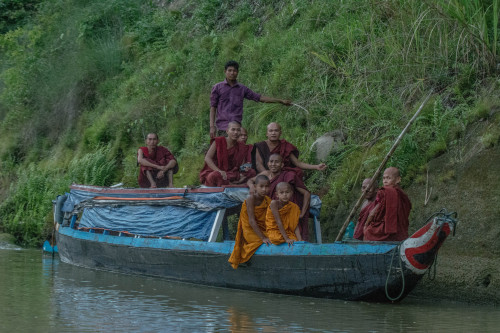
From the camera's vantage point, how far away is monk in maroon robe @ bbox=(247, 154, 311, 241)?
30.0 feet

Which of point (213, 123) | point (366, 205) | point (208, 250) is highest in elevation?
point (213, 123)

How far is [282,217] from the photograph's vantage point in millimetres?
8641

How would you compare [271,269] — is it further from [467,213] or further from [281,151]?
[467,213]

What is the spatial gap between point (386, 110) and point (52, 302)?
→ 543cm

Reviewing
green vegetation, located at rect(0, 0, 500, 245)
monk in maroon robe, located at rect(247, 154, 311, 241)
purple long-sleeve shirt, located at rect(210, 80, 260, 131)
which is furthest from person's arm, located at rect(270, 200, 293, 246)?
purple long-sleeve shirt, located at rect(210, 80, 260, 131)

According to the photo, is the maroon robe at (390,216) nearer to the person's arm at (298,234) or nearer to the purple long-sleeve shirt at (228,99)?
the person's arm at (298,234)

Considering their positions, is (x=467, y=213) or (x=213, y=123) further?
(x=213, y=123)

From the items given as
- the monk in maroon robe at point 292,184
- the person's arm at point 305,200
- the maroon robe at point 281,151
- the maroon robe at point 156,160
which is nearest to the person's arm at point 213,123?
the maroon robe at point 156,160

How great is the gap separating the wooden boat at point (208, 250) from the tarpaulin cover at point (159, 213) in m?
0.01

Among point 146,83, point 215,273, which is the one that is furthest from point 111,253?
point 146,83

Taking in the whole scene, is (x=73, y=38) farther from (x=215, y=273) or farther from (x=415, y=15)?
(x=215, y=273)

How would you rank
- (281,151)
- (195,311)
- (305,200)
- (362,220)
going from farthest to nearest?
1. (281,151)
2. (305,200)
3. (362,220)
4. (195,311)

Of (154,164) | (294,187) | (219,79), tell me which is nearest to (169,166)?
(154,164)

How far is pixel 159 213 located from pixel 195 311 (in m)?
3.07
